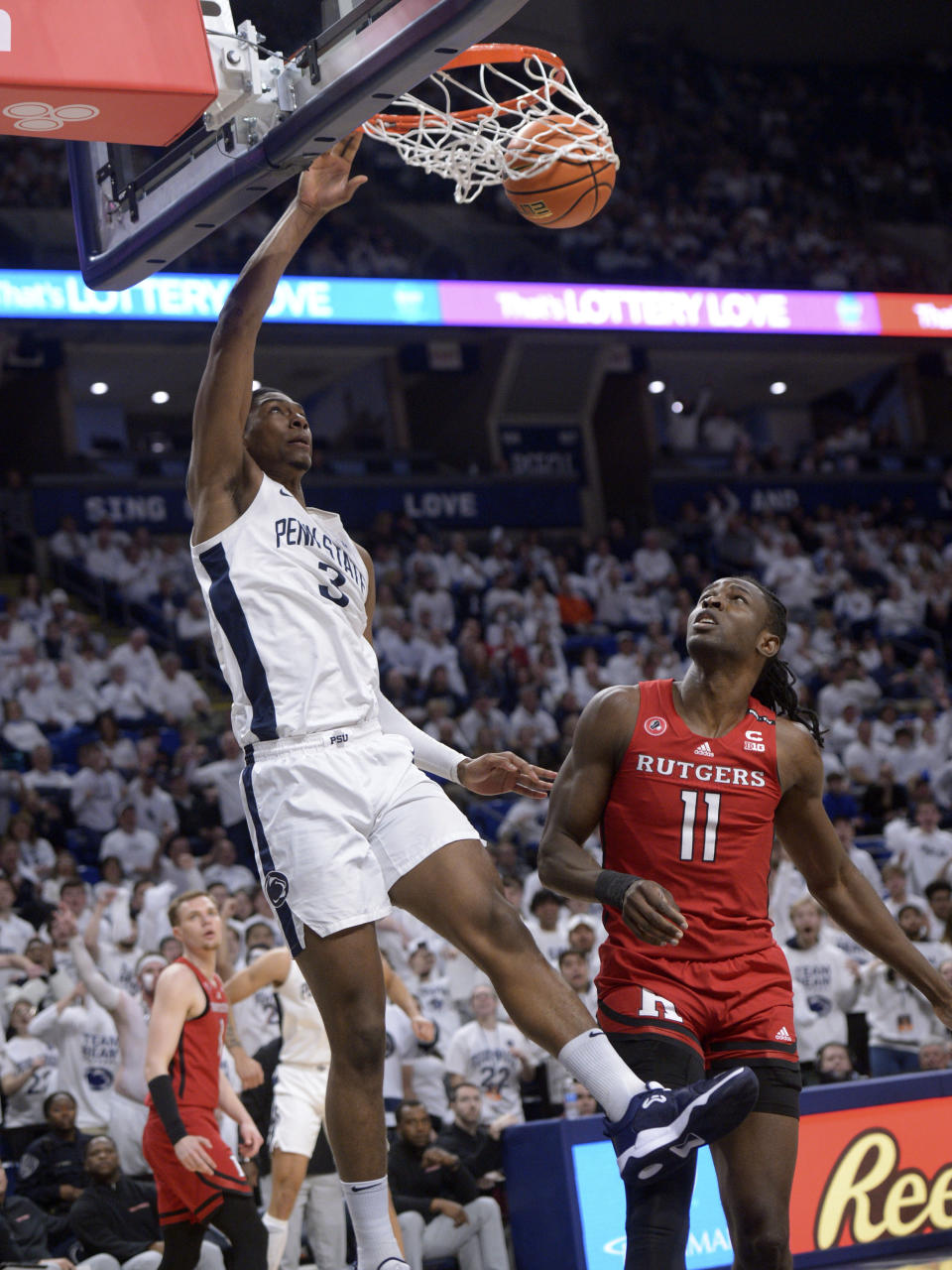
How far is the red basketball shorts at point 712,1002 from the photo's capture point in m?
3.80

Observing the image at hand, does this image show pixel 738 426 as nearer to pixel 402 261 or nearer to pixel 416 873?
pixel 402 261

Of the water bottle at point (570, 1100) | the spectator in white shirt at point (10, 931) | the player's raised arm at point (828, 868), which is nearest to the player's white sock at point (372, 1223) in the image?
the player's raised arm at point (828, 868)

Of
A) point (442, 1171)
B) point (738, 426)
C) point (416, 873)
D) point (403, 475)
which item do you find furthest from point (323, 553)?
point (738, 426)

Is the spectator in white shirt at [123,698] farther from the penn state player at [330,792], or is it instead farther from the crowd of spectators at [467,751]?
the penn state player at [330,792]

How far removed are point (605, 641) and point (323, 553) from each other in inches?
526

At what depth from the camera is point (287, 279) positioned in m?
14.8

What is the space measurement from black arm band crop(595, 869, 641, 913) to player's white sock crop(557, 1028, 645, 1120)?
30cm

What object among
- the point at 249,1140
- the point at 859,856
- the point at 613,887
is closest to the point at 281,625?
the point at 613,887

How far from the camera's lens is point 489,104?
5.28m

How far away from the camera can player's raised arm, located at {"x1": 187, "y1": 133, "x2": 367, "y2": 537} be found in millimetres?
3619

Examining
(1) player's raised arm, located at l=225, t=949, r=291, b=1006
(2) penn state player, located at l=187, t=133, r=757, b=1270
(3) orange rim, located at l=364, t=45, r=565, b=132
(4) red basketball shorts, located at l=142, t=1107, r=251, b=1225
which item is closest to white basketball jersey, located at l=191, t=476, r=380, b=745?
(2) penn state player, located at l=187, t=133, r=757, b=1270

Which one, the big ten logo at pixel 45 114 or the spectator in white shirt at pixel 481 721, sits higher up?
the big ten logo at pixel 45 114

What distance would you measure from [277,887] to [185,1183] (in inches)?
116

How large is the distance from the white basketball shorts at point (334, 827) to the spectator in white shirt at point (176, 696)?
11.0 metres
